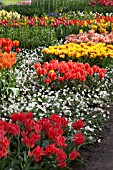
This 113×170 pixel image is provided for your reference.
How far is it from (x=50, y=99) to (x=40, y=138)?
196 centimetres

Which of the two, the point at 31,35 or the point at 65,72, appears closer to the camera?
the point at 65,72

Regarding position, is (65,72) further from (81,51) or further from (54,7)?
(54,7)

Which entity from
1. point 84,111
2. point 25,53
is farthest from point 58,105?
point 25,53

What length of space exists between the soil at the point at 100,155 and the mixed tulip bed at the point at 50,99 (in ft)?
0.25

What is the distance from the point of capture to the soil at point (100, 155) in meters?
4.81

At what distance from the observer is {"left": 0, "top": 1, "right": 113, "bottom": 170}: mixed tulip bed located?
432cm

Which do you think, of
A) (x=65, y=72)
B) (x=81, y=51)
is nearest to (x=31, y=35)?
(x=81, y=51)

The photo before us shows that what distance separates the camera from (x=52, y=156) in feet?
14.3

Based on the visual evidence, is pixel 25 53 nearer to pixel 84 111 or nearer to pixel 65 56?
pixel 65 56

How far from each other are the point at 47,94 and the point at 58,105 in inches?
28.4

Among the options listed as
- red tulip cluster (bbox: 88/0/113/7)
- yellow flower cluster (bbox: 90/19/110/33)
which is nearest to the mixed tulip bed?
yellow flower cluster (bbox: 90/19/110/33)

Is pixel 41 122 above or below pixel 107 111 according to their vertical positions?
above

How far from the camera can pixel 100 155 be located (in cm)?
509

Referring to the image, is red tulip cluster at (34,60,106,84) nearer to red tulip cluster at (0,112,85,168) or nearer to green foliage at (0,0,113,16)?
red tulip cluster at (0,112,85,168)
